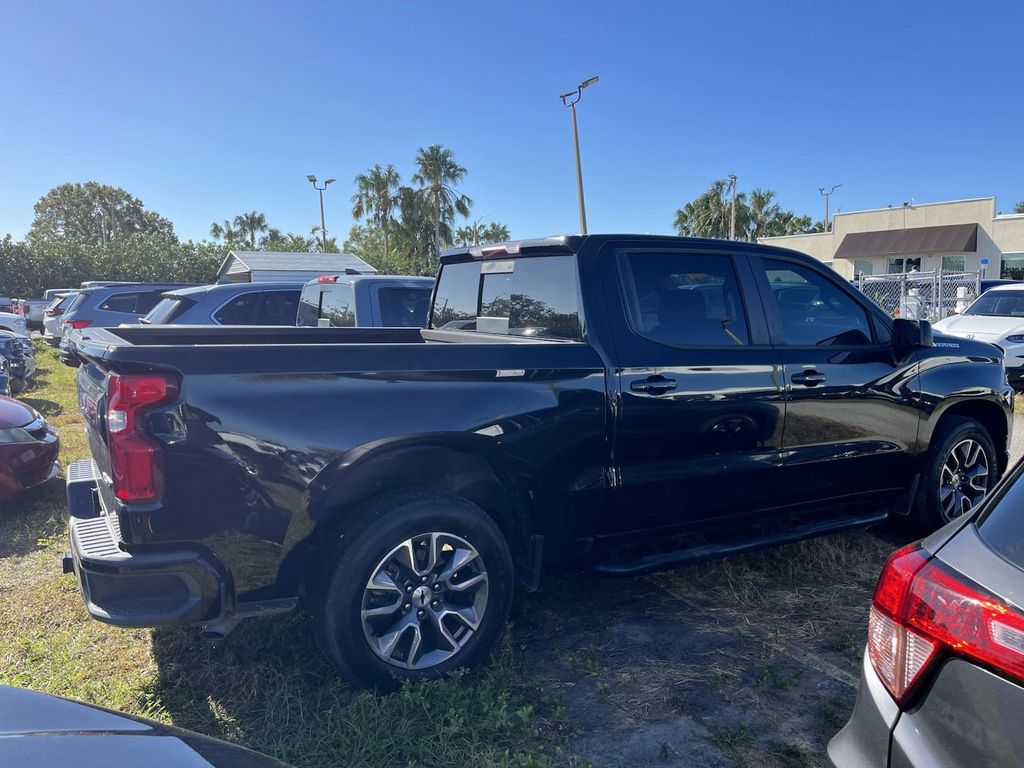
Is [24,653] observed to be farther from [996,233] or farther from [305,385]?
[996,233]

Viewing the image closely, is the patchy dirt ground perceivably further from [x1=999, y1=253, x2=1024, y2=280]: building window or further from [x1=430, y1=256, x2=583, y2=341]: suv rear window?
[x1=999, y1=253, x2=1024, y2=280]: building window

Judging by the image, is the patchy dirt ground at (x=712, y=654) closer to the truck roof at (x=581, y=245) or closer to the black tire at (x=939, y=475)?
the black tire at (x=939, y=475)

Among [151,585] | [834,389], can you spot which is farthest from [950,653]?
[834,389]

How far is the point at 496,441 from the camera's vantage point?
3.13 m

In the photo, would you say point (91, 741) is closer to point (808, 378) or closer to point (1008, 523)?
point (1008, 523)

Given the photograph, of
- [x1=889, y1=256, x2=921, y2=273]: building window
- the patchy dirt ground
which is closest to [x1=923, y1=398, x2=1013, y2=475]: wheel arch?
the patchy dirt ground

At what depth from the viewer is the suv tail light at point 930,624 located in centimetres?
143

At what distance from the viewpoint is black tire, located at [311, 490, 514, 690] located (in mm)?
2854

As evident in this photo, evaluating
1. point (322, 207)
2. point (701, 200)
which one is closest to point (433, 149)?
point (322, 207)

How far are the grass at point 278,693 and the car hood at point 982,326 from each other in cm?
1034

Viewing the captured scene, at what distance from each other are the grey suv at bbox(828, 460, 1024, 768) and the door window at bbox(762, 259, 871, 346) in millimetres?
2329

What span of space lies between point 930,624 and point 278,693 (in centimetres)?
247

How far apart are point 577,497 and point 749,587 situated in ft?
4.70

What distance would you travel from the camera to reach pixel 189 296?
8422mm
